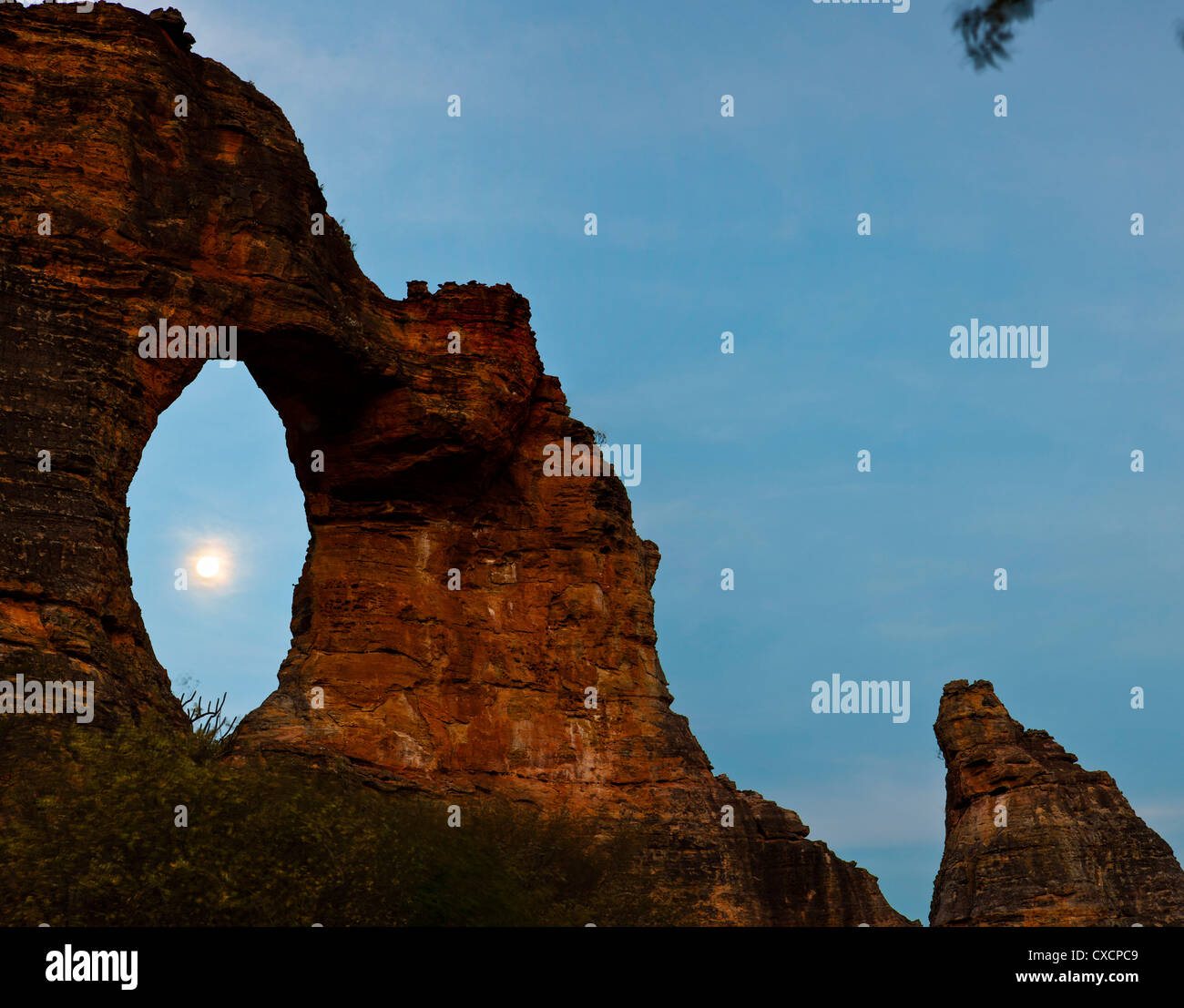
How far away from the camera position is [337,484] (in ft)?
111

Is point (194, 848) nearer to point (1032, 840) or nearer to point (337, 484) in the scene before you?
point (337, 484)

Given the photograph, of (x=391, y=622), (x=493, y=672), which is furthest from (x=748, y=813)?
(x=391, y=622)

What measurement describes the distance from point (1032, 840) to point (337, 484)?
32644 millimetres

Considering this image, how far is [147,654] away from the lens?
25188 millimetres

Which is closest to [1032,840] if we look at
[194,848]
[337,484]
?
[337,484]

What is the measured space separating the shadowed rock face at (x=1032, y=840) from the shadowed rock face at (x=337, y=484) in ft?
56.9

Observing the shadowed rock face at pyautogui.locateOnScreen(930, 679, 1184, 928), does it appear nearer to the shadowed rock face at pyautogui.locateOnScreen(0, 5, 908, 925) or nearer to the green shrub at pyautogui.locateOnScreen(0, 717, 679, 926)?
the shadowed rock face at pyautogui.locateOnScreen(0, 5, 908, 925)

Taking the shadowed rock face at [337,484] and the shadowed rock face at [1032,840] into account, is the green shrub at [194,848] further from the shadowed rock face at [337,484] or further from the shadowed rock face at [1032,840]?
the shadowed rock face at [1032,840]

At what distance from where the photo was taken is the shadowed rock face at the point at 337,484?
80.3ft

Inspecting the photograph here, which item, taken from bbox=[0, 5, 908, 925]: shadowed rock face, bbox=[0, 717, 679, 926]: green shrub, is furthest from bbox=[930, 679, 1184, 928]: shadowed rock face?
bbox=[0, 717, 679, 926]: green shrub

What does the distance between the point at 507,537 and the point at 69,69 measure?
51.9 feet

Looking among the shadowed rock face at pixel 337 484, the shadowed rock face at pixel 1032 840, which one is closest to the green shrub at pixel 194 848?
the shadowed rock face at pixel 337 484

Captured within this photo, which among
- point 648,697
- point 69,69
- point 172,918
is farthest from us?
point 648,697
